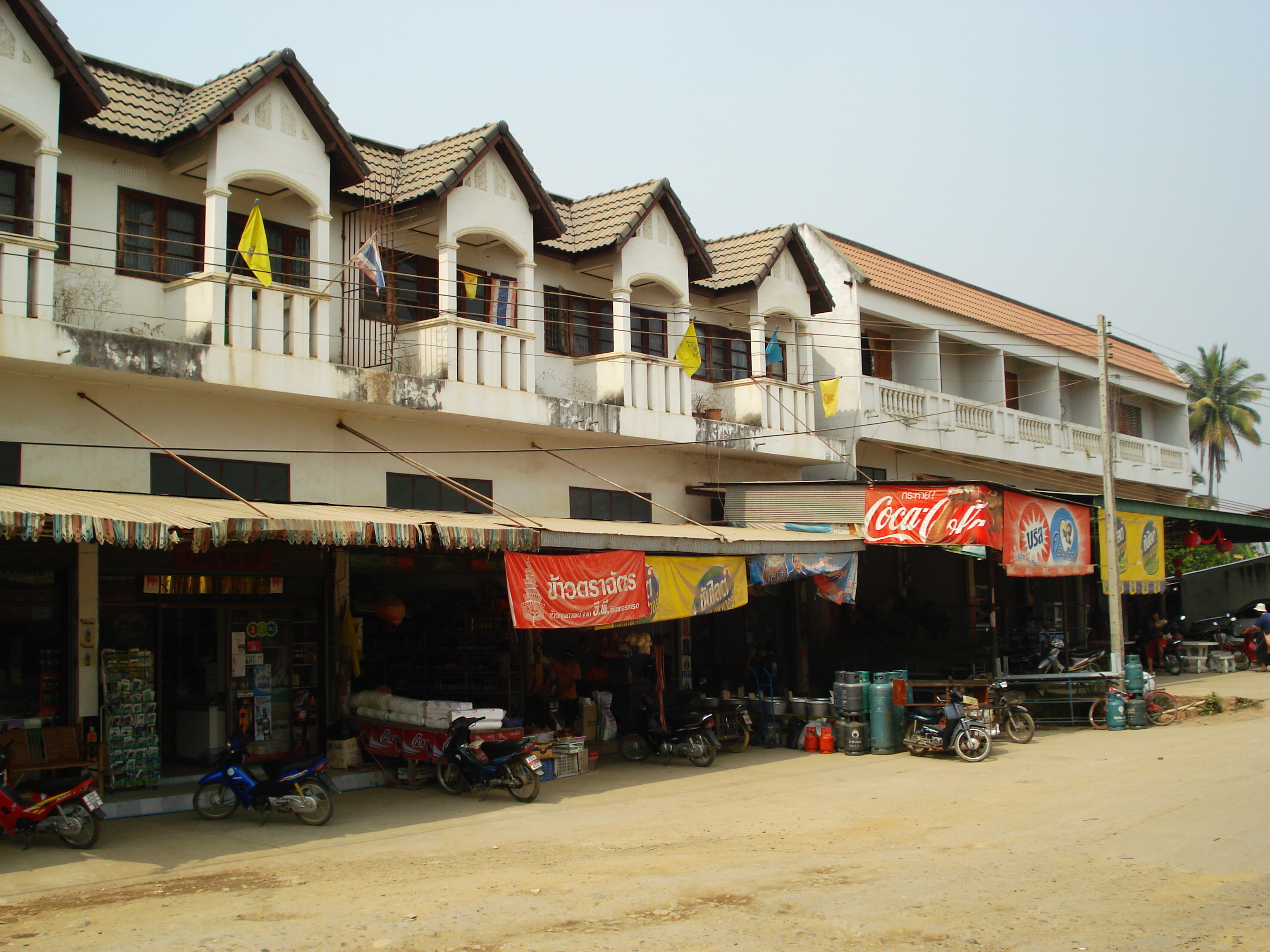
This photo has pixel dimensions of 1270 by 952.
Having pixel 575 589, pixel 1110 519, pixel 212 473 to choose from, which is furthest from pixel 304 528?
pixel 1110 519

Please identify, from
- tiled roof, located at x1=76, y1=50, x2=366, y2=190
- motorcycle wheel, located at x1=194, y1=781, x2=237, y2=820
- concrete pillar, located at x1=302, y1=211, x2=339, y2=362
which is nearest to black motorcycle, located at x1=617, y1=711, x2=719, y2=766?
motorcycle wheel, located at x1=194, y1=781, x2=237, y2=820

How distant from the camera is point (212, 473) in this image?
13.5 metres

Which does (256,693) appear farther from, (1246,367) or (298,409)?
(1246,367)

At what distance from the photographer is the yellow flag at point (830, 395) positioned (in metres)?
21.1

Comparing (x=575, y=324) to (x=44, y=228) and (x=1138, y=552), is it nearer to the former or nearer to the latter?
(x=44, y=228)

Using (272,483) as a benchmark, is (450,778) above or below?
below

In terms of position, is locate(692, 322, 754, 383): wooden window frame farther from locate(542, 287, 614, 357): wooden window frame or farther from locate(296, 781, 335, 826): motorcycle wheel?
locate(296, 781, 335, 826): motorcycle wheel

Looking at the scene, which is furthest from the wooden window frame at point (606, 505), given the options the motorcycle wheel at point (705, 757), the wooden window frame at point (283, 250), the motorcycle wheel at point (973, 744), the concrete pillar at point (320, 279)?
the motorcycle wheel at point (973, 744)

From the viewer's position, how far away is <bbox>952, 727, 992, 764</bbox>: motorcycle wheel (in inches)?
617

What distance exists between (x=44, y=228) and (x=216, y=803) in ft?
21.0

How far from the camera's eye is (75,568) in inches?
491

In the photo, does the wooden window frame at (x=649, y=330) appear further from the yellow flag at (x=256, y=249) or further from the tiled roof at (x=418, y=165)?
the yellow flag at (x=256, y=249)

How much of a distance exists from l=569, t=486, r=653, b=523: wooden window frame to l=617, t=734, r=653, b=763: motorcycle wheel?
3.58 meters

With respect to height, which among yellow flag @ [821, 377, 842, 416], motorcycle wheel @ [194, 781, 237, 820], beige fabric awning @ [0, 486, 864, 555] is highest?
yellow flag @ [821, 377, 842, 416]
